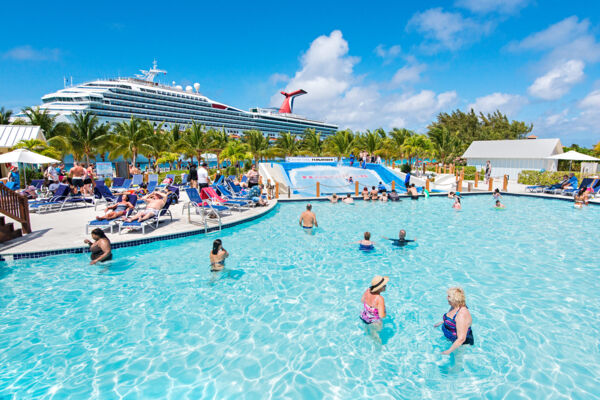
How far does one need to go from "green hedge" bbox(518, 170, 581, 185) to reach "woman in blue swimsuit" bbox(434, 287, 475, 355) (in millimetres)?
22053

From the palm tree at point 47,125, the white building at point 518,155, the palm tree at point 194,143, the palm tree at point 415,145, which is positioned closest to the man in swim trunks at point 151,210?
the palm tree at point 194,143

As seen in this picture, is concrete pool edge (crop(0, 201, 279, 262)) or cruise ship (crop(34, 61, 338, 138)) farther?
cruise ship (crop(34, 61, 338, 138))

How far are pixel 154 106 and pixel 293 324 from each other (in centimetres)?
7563

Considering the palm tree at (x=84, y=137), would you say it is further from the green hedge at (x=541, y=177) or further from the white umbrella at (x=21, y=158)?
the green hedge at (x=541, y=177)

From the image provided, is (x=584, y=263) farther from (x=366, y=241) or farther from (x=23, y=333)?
(x=23, y=333)

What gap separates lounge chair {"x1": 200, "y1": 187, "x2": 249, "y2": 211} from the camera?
10.6 m

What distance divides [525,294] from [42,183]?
776 inches

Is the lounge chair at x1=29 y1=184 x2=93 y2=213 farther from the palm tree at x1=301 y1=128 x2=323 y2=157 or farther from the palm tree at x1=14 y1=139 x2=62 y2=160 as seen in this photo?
the palm tree at x1=301 y1=128 x2=323 y2=157

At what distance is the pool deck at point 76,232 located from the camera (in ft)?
23.1

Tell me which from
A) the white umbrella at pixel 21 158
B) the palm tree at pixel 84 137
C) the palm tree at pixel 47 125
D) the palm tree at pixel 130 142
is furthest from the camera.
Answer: the palm tree at pixel 130 142

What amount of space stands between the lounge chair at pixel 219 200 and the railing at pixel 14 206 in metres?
4.53

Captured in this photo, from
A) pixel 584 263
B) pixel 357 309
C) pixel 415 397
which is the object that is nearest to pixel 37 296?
pixel 357 309

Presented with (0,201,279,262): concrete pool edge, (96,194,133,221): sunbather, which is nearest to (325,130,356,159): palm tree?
(0,201,279,262): concrete pool edge

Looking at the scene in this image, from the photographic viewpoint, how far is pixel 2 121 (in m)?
27.4
